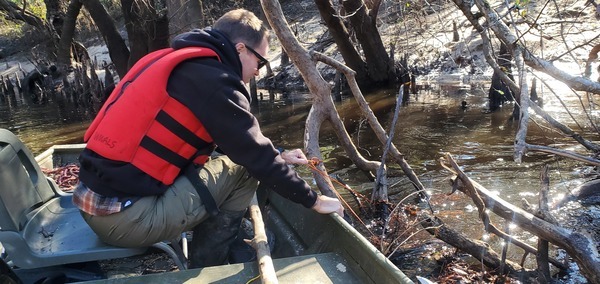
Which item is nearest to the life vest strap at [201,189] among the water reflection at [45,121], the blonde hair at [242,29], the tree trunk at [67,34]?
the blonde hair at [242,29]

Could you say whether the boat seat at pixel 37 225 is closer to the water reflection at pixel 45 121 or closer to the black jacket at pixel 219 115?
the black jacket at pixel 219 115

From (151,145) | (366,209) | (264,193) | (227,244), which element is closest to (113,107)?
(151,145)

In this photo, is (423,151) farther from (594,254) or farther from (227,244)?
(227,244)

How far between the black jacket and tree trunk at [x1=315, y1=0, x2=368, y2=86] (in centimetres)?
930

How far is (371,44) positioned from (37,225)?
12757mm

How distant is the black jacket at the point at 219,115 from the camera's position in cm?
252

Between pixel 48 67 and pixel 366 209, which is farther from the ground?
pixel 48 67

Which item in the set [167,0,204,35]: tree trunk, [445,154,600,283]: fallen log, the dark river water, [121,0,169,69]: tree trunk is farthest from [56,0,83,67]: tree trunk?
[445,154,600,283]: fallen log

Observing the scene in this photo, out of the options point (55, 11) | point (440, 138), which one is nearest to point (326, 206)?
point (440, 138)

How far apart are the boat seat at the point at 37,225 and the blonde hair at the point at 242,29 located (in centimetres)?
123

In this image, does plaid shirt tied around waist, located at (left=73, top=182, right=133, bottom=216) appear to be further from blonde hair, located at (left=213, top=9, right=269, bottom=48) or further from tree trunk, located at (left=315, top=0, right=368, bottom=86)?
tree trunk, located at (left=315, top=0, right=368, bottom=86)

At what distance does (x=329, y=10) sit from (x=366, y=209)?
759cm

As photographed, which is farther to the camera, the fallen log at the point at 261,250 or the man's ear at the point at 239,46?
the man's ear at the point at 239,46

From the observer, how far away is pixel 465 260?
15.0 feet
